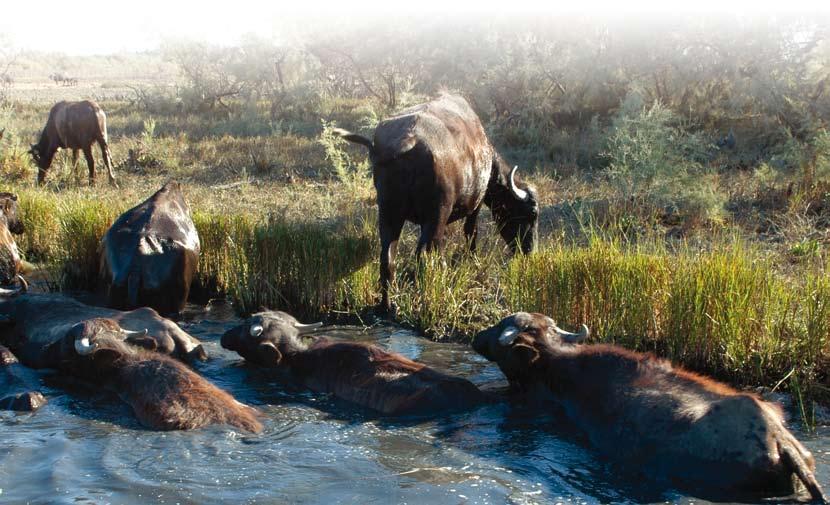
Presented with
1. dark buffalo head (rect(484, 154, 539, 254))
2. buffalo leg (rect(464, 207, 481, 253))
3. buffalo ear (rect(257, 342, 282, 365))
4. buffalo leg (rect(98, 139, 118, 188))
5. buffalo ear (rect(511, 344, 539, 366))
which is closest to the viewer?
buffalo ear (rect(511, 344, 539, 366))

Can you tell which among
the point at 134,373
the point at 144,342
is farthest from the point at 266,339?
the point at 134,373

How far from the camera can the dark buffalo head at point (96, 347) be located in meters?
7.13

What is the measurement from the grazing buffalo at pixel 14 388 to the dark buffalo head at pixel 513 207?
5.25 m

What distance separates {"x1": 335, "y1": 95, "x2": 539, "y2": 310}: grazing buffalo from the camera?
8.52m

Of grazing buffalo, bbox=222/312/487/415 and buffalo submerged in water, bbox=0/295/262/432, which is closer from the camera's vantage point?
buffalo submerged in water, bbox=0/295/262/432

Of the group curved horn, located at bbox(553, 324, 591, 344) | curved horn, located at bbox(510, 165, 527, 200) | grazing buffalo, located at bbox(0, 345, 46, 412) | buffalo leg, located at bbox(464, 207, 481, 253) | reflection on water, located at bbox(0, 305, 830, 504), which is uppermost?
curved horn, located at bbox(510, 165, 527, 200)

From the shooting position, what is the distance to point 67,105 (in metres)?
18.2

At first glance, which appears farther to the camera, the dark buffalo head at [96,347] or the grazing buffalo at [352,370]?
the dark buffalo head at [96,347]

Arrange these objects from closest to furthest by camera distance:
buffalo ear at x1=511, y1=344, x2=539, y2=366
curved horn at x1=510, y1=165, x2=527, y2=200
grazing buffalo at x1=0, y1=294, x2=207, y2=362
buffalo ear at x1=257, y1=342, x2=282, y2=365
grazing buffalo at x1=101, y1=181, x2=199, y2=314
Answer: buffalo ear at x1=511, y1=344, x2=539, y2=366, buffalo ear at x1=257, y1=342, x2=282, y2=365, grazing buffalo at x1=0, y1=294, x2=207, y2=362, grazing buffalo at x1=101, y1=181, x2=199, y2=314, curved horn at x1=510, y1=165, x2=527, y2=200

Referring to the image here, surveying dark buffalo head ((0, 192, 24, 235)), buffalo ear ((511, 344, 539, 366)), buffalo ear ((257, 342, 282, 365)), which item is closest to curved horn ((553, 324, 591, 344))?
buffalo ear ((511, 344, 539, 366))

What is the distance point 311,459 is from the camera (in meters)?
5.64

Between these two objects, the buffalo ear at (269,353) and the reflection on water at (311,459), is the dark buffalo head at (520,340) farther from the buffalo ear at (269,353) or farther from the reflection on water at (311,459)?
the buffalo ear at (269,353)

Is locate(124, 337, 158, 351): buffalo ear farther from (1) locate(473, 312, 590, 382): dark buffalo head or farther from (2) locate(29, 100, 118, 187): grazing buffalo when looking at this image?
(2) locate(29, 100, 118, 187): grazing buffalo

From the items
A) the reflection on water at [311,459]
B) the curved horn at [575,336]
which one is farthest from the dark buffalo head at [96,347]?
the curved horn at [575,336]
